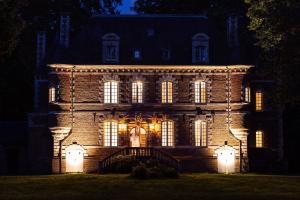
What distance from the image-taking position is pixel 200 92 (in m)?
56.3

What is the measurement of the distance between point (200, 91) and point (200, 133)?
3.17 m

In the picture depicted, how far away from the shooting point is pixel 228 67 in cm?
5559

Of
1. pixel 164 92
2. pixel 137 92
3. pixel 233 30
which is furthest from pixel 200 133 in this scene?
pixel 233 30

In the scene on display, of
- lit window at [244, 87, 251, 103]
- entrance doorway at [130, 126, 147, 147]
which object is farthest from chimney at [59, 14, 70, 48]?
lit window at [244, 87, 251, 103]

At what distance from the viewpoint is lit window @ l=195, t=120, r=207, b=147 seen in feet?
183

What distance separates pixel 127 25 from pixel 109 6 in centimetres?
1779

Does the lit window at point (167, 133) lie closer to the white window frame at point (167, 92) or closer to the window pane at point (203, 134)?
the white window frame at point (167, 92)

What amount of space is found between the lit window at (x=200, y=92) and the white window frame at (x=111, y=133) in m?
6.43

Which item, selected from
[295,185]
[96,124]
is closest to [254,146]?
[96,124]

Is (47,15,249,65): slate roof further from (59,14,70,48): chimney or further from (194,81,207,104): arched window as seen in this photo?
(194,81,207,104): arched window

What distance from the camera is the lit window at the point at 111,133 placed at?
55625mm

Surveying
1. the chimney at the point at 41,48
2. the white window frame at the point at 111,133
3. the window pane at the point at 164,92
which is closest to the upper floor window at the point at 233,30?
the window pane at the point at 164,92

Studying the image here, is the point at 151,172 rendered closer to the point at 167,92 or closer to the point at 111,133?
the point at 111,133

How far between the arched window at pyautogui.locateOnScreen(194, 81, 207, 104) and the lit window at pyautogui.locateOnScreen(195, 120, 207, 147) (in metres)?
1.68
